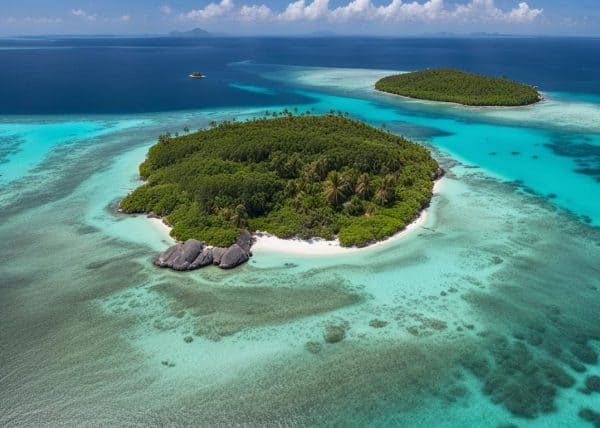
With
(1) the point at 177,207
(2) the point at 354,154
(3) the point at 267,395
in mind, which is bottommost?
(3) the point at 267,395

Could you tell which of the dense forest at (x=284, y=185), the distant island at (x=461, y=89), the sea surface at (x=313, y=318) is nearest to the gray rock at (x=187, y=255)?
the sea surface at (x=313, y=318)

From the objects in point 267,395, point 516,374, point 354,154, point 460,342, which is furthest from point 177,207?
point 516,374

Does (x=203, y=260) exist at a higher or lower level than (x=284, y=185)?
lower

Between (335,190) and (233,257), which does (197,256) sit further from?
(335,190)

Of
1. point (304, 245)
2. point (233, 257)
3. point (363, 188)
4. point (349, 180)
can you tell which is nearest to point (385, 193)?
point (363, 188)

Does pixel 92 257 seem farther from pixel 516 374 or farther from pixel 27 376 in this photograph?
pixel 516 374

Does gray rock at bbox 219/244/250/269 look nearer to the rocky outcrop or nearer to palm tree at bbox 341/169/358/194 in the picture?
the rocky outcrop

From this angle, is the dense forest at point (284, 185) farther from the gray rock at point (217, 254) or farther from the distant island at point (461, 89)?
the distant island at point (461, 89)
